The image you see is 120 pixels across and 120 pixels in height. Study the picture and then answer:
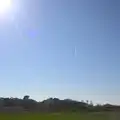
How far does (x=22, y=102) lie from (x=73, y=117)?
10.5 metres

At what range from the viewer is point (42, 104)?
1355 inches

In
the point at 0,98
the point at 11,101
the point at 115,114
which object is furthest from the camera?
the point at 11,101

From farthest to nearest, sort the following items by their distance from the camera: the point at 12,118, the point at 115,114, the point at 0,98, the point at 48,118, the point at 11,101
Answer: the point at 11,101 < the point at 0,98 < the point at 115,114 < the point at 48,118 < the point at 12,118

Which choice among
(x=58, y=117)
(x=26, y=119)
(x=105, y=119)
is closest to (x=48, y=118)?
(x=58, y=117)

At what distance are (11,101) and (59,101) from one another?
536 cm

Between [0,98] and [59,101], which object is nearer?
[0,98]

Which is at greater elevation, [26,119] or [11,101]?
[11,101]

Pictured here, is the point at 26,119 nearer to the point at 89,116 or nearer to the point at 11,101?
the point at 89,116

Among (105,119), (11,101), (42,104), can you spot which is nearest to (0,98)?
(11,101)

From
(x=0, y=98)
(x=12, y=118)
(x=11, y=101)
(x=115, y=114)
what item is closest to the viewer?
(x=12, y=118)

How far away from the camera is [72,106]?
3531cm

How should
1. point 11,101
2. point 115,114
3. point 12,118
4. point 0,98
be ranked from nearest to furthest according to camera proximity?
1. point 12,118
2. point 115,114
3. point 0,98
4. point 11,101

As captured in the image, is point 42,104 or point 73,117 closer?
point 73,117

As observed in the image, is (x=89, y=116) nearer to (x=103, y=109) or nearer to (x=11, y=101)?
(x=103, y=109)
